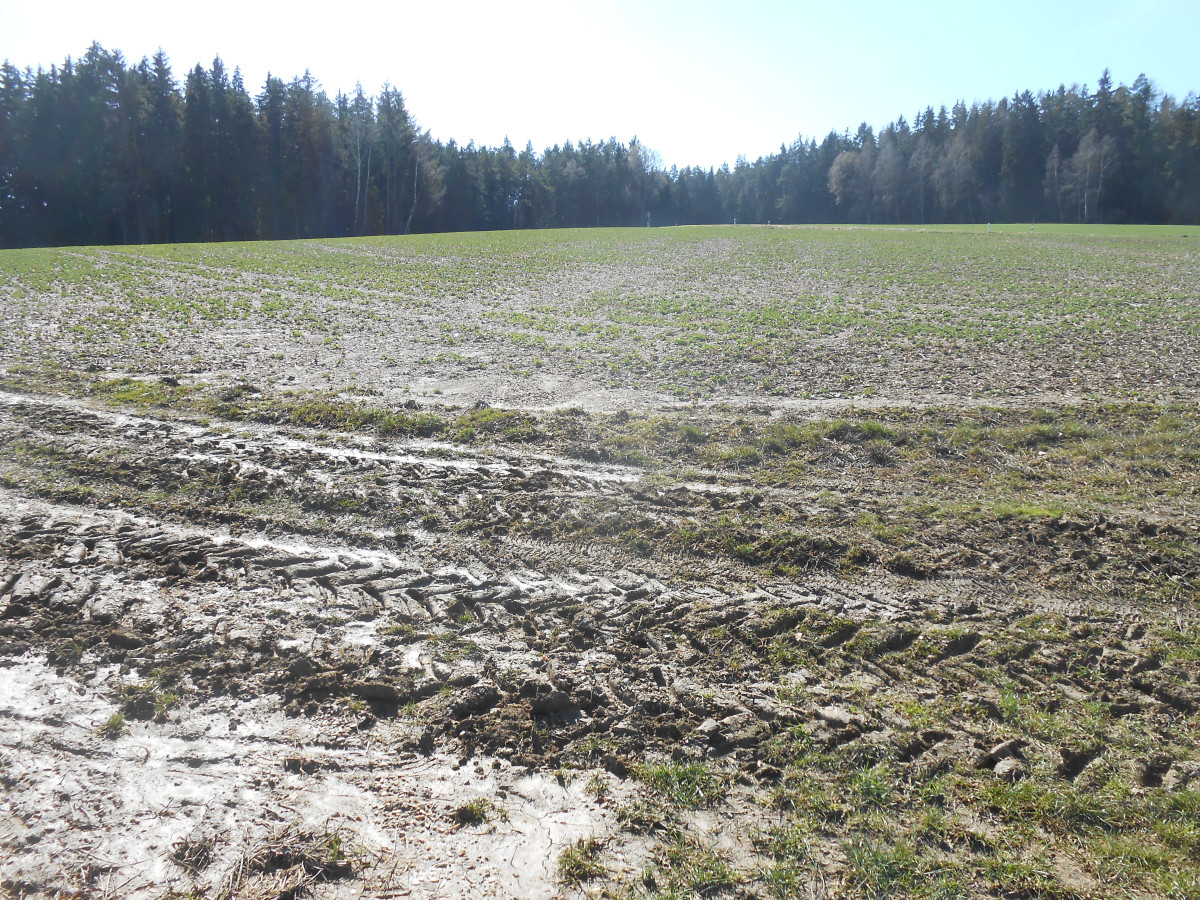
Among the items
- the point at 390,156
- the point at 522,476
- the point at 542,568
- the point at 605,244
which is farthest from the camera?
the point at 390,156

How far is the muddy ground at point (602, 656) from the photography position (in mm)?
3033

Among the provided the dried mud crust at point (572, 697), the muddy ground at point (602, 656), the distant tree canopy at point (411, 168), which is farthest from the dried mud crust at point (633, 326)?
the distant tree canopy at point (411, 168)

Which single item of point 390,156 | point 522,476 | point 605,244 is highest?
point 390,156

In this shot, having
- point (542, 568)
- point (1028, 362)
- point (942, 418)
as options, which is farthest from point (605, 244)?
point (542, 568)

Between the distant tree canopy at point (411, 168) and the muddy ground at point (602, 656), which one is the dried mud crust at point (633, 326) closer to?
the muddy ground at point (602, 656)

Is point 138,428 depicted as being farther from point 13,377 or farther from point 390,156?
point 390,156

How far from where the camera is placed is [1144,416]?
27.9 ft

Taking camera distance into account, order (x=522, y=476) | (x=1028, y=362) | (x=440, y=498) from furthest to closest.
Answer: (x=1028, y=362), (x=522, y=476), (x=440, y=498)

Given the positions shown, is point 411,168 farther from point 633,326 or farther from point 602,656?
point 602,656

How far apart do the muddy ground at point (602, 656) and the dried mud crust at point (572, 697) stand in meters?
0.02

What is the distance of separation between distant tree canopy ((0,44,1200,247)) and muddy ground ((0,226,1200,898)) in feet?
204

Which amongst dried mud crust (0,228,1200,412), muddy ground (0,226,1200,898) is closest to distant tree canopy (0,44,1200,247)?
dried mud crust (0,228,1200,412)

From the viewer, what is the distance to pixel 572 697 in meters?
4.03

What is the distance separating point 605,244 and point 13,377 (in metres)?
36.9
